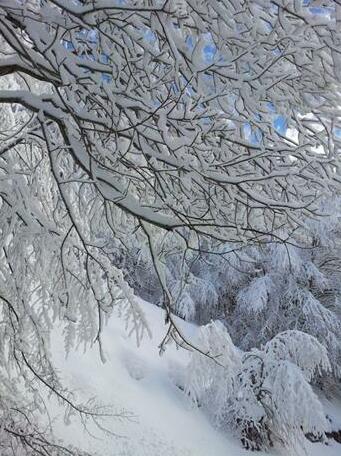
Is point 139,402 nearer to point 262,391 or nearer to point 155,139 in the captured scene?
point 262,391

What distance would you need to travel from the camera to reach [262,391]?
8664 mm

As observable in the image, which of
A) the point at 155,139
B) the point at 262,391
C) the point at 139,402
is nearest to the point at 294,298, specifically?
the point at 262,391

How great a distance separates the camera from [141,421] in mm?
6570

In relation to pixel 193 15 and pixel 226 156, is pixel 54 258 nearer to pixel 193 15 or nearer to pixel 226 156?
pixel 226 156

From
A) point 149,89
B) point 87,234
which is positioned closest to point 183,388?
point 87,234

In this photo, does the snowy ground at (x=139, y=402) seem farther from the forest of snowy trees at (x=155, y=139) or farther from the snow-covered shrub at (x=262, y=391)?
the forest of snowy trees at (x=155, y=139)

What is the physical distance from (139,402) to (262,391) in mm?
2741

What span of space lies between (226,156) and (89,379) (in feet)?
16.1

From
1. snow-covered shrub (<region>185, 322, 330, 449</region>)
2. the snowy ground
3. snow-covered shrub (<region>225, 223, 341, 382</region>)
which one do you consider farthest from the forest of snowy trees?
snow-covered shrub (<region>225, 223, 341, 382</region>)

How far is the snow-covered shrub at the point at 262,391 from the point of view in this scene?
790 cm

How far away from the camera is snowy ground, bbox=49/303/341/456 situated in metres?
6.00

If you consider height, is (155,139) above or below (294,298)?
above

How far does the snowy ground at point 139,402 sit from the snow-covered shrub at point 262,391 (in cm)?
39

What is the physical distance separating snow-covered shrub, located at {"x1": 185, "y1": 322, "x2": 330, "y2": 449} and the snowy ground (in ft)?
1.28
